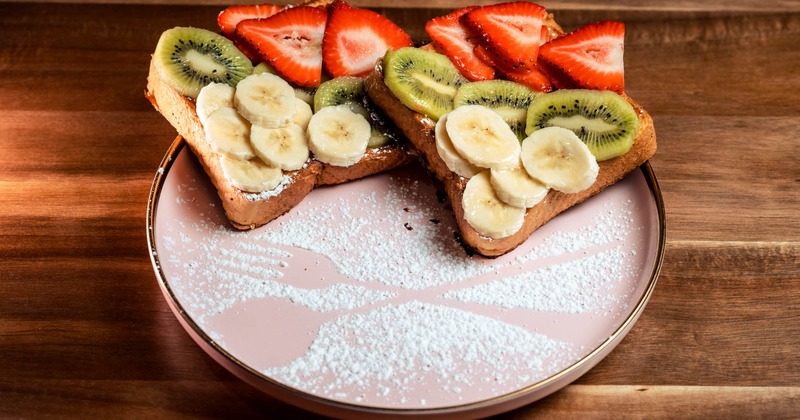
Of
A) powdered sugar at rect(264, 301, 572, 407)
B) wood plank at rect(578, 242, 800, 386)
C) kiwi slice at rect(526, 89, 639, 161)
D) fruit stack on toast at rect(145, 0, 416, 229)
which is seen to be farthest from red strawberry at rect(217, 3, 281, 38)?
wood plank at rect(578, 242, 800, 386)

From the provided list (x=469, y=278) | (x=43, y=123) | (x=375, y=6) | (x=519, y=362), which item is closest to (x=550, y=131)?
(x=469, y=278)

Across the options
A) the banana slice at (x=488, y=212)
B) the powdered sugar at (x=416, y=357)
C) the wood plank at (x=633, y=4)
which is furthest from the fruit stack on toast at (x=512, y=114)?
the wood plank at (x=633, y=4)

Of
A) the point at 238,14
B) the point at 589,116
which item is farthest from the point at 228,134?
the point at 589,116

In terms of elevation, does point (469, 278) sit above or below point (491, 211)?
below

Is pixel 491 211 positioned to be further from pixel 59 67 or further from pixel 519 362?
pixel 59 67

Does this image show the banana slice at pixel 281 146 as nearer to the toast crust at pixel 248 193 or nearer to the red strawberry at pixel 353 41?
the toast crust at pixel 248 193

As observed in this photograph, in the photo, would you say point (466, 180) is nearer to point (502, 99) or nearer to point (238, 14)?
point (502, 99)
